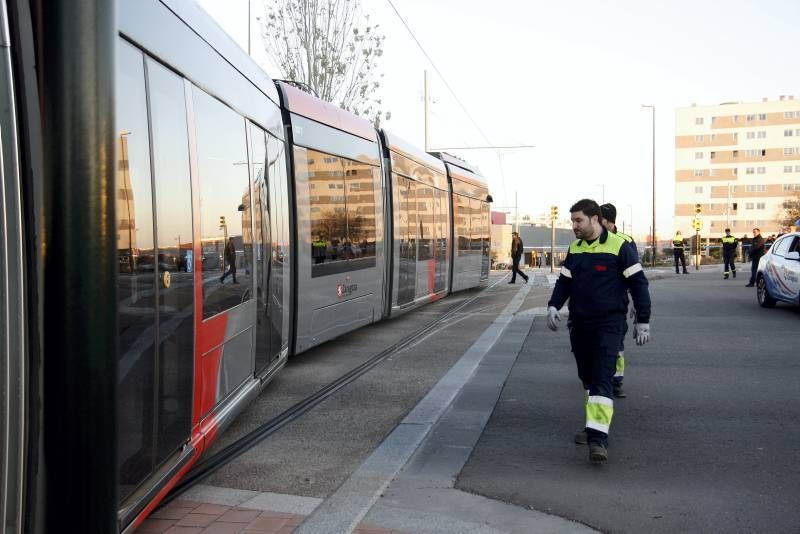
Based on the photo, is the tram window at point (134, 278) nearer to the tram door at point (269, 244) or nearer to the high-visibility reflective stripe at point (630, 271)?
the tram door at point (269, 244)

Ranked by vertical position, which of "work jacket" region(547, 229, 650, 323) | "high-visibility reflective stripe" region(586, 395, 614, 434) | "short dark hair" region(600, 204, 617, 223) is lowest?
"high-visibility reflective stripe" region(586, 395, 614, 434)

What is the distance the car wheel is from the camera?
60.3 ft

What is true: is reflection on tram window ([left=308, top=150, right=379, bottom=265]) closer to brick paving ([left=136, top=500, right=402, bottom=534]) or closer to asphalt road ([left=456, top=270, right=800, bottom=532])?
asphalt road ([left=456, top=270, right=800, bottom=532])

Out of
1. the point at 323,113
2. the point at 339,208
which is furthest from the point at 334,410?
the point at 323,113

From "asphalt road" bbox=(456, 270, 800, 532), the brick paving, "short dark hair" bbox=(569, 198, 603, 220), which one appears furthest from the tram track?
"short dark hair" bbox=(569, 198, 603, 220)

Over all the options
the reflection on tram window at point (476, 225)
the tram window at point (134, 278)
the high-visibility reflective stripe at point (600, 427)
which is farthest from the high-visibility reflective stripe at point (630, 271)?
the reflection on tram window at point (476, 225)

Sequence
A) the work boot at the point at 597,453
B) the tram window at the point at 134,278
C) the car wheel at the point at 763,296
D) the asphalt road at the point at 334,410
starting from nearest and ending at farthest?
1. the tram window at the point at 134,278
2. the asphalt road at the point at 334,410
3. the work boot at the point at 597,453
4. the car wheel at the point at 763,296

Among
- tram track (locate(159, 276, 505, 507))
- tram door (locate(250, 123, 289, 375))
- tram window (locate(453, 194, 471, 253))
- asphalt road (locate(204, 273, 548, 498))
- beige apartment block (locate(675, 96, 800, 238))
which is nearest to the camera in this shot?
tram track (locate(159, 276, 505, 507))

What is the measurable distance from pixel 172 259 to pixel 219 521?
1.40 m

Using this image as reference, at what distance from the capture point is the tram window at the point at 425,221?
656 inches

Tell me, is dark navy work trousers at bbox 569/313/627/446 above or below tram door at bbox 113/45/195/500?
below

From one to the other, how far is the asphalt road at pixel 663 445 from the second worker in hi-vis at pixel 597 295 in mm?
488

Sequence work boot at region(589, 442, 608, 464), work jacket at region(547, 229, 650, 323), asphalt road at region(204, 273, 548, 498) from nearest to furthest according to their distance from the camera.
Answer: asphalt road at region(204, 273, 548, 498) → work boot at region(589, 442, 608, 464) → work jacket at region(547, 229, 650, 323)

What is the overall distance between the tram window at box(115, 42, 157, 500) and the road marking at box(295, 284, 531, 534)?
1064 mm
